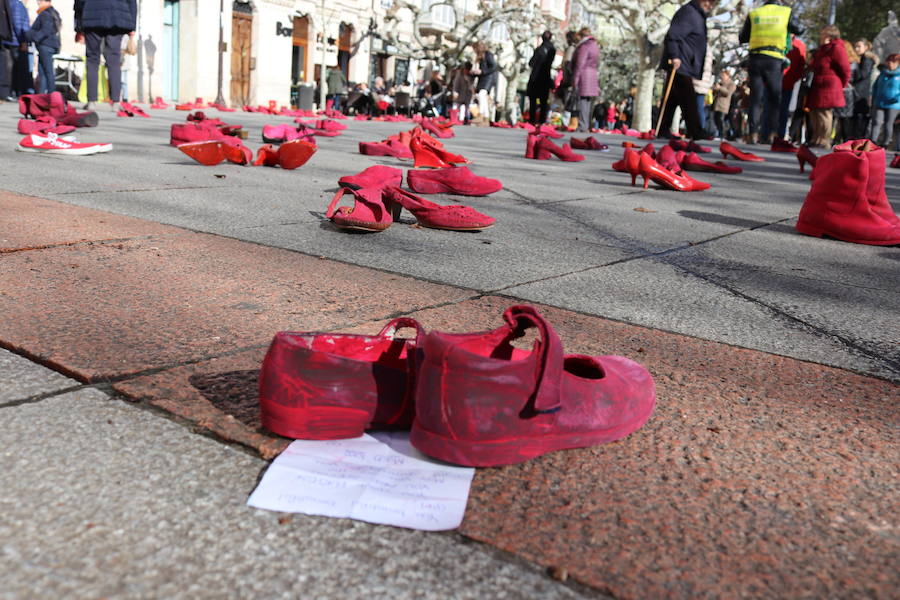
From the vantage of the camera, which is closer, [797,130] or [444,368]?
[444,368]

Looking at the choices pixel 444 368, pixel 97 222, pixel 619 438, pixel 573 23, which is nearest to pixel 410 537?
pixel 444 368

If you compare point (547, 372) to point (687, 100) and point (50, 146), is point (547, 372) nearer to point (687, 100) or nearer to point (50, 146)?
point (50, 146)

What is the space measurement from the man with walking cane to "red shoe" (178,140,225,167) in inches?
255

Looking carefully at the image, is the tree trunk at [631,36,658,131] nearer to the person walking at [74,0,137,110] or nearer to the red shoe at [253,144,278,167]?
the person walking at [74,0,137,110]

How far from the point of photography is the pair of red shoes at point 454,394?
54.9 inches

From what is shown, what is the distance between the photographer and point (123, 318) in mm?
2102

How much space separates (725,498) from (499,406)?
1.28 feet

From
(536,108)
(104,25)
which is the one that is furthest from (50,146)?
(536,108)

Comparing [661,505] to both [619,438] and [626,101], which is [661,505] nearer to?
[619,438]

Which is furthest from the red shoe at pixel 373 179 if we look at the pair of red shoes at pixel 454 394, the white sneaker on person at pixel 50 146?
the white sneaker on person at pixel 50 146

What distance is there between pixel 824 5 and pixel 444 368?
39322 mm

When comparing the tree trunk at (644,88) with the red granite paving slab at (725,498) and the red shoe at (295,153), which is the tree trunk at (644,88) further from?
the red granite paving slab at (725,498)

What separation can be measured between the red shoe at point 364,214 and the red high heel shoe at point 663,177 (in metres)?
3.07

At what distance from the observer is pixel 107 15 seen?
38.3 feet
